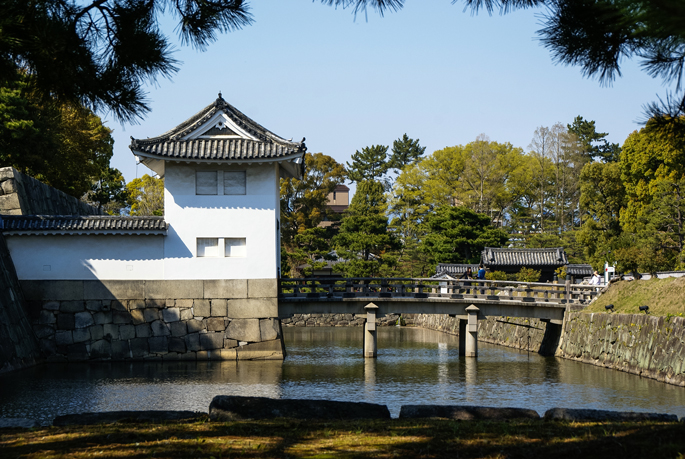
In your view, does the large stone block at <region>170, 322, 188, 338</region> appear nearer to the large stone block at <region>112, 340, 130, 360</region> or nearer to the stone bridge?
the large stone block at <region>112, 340, 130, 360</region>

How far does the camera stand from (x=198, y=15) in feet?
26.1

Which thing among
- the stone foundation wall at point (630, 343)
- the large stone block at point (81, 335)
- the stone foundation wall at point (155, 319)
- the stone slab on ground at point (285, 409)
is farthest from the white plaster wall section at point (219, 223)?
the stone slab on ground at point (285, 409)

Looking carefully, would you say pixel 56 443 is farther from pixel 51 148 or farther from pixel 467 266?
pixel 467 266

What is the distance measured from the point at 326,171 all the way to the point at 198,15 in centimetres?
4472

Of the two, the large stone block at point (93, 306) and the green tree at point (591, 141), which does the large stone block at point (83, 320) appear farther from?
the green tree at point (591, 141)

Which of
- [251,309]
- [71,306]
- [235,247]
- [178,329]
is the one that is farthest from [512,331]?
[71,306]

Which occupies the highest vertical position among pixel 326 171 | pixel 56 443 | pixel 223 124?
pixel 326 171

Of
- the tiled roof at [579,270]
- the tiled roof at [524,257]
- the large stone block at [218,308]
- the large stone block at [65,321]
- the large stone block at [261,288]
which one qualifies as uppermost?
the tiled roof at [524,257]

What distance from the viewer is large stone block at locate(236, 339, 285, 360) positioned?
20.2m

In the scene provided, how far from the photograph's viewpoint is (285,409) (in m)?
7.59

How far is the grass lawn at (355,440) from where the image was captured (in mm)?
5203

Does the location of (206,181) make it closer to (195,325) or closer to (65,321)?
(195,325)

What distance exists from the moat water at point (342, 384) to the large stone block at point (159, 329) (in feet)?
3.22

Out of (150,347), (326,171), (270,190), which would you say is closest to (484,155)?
(326,171)
